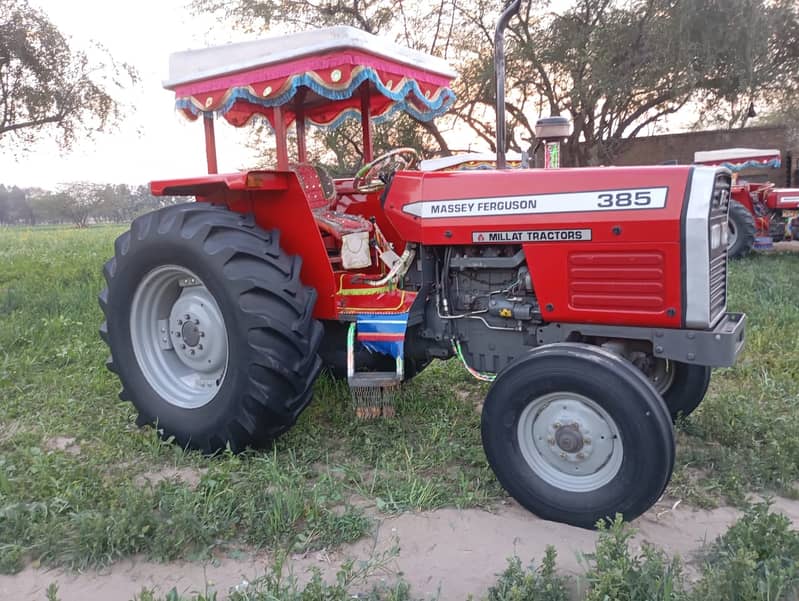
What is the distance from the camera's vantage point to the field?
260 centimetres

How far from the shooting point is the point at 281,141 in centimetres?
359

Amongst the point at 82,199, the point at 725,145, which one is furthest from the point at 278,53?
the point at 82,199

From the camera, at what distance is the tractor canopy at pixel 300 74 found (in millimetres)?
3170

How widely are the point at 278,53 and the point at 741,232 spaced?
365 inches

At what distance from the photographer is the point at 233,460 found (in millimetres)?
3199

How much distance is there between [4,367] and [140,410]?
1.91 metres

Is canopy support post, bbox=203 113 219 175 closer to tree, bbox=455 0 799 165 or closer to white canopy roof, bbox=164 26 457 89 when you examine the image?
white canopy roof, bbox=164 26 457 89

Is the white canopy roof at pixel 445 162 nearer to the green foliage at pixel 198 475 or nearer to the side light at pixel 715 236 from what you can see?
the green foliage at pixel 198 475

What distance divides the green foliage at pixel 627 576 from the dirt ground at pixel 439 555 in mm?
208

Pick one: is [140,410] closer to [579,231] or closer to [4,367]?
[4,367]

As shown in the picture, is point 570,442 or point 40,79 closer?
point 570,442

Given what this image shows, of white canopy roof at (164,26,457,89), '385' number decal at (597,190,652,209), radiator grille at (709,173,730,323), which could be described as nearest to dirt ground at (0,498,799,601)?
radiator grille at (709,173,730,323)

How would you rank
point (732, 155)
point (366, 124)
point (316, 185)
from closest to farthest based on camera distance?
point (316, 185) → point (366, 124) → point (732, 155)

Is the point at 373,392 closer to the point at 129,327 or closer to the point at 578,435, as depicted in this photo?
the point at 578,435
